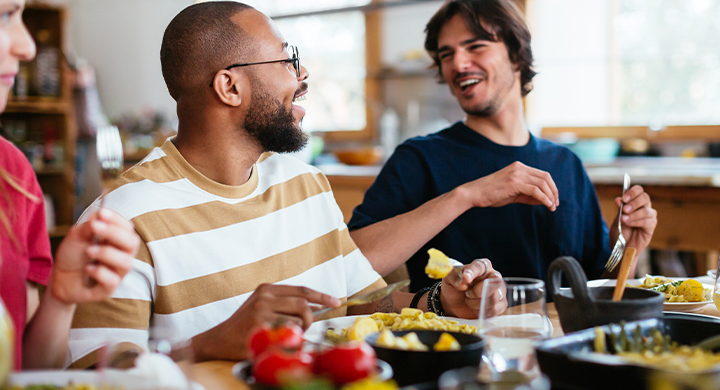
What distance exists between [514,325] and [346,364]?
0.27 metres

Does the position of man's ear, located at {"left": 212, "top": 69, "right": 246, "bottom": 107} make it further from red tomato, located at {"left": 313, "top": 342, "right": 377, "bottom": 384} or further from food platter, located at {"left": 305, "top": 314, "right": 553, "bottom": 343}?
red tomato, located at {"left": 313, "top": 342, "right": 377, "bottom": 384}

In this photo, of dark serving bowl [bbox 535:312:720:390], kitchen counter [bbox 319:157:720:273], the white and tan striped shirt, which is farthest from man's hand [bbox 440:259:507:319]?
kitchen counter [bbox 319:157:720:273]

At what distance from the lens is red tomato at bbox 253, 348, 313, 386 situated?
0.59m

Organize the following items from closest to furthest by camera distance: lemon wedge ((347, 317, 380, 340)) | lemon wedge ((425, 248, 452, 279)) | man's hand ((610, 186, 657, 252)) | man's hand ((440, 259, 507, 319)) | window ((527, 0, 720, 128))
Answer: lemon wedge ((347, 317, 380, 340))
lemon wedge ((425, 248, 452, 279))
man's hand ((440, 259, 507, 319))
man's hand ((610, 186, 657, 252))
window ((527, 0, 720, 128))

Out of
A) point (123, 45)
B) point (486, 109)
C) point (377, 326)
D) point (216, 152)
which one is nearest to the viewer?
point (377, 326)

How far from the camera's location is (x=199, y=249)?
3.91 feet

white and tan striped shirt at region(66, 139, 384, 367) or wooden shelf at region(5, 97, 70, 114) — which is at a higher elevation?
wooden shelf at region(5, 97, 70, 114)

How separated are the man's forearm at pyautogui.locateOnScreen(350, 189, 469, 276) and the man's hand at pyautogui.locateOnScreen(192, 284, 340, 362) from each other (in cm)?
70

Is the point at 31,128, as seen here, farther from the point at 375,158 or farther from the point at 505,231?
the point at 505,231

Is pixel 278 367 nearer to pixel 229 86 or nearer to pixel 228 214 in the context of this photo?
pixel 228 214

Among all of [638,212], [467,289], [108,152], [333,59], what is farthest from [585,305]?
[333,59]

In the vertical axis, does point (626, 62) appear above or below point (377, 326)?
above

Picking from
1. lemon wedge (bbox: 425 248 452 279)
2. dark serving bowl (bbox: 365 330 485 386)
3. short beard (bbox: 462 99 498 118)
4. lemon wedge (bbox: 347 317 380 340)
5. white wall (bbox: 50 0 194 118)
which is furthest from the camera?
white wall (bbox: 50 0 194 118)

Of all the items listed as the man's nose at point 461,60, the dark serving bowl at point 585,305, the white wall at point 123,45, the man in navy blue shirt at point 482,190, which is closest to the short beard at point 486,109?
the man in navy blue shirt at point 482,190
